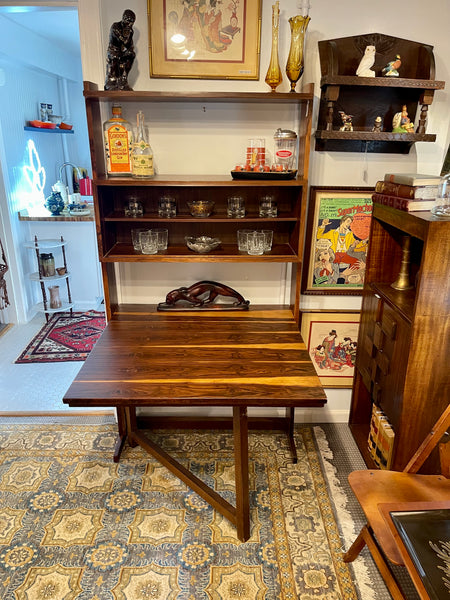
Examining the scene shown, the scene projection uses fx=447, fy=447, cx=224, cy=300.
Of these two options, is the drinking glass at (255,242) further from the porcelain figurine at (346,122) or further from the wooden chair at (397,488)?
the wooden chair at (397,488)

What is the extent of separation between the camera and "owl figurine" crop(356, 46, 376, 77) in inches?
75.9

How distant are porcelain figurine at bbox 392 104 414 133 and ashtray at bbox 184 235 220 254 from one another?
980 mm

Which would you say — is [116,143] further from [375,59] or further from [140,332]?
[375,59]

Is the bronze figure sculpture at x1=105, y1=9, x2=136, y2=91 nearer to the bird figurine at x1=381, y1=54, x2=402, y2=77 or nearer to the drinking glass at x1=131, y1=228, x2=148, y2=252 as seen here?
the drinking glass at x1=131, y1=228, x2=148, y2=252

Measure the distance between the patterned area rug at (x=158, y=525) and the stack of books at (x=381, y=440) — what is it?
1.04 ft

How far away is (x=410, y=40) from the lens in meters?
2.02

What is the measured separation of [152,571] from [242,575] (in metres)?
0.35

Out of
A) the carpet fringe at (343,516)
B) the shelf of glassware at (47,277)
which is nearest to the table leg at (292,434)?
the carpet fringe at (343,516)

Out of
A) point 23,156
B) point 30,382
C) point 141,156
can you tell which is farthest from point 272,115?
point 23,156

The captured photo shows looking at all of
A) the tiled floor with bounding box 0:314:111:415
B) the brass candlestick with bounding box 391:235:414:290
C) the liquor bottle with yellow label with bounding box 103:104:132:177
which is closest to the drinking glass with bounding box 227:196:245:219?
the liquor bottle with yellow label with bounding box 103:104:132:177

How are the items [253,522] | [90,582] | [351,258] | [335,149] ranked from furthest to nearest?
1. [351,258]
2. [335,149]
3. [253,522]
4. [90,582]

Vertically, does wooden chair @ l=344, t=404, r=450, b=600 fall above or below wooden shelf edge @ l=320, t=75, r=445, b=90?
below

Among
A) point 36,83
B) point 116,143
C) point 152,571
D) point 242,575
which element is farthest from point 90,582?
point 36,83

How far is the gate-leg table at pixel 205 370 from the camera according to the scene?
1602 millimetres
